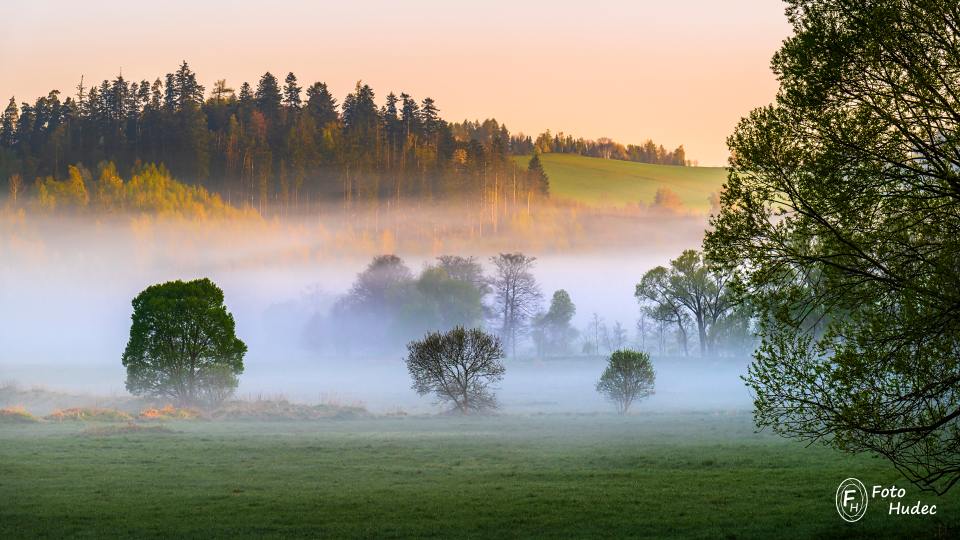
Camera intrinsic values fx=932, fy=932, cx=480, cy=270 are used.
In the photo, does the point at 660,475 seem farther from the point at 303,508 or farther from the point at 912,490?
the point at 303,508

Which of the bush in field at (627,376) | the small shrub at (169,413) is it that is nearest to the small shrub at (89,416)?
the small shrub at (169,413)

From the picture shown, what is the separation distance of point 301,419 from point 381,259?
7738 centimetres

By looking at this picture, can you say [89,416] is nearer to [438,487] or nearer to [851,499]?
[438,487]

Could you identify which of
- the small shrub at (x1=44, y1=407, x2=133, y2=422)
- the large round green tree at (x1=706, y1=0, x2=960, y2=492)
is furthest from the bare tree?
the large round green tree at (x1=706, y1=0, x2=960, y2=492)

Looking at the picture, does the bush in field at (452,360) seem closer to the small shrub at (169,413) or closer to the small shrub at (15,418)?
the small shrub at (169,413)

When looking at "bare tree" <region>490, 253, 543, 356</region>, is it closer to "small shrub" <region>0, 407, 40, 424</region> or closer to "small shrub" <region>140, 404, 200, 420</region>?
"small shrub" <region>140, 404, 200, 420</region>

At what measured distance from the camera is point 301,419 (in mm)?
66250

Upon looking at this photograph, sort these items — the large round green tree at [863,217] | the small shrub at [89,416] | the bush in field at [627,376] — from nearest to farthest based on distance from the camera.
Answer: the large round green tree at [863,217] < the small shrub at [89,416] < the bush in field at [627,376]

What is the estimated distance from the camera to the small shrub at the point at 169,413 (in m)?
61.5

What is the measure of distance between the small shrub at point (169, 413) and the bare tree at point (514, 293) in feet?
201

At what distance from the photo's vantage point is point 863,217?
766 inches

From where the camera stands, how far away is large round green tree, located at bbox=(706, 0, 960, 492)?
61.0ft

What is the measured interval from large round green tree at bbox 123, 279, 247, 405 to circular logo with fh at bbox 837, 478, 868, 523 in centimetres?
5273

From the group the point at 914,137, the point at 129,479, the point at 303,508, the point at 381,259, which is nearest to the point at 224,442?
the point at 129,479
